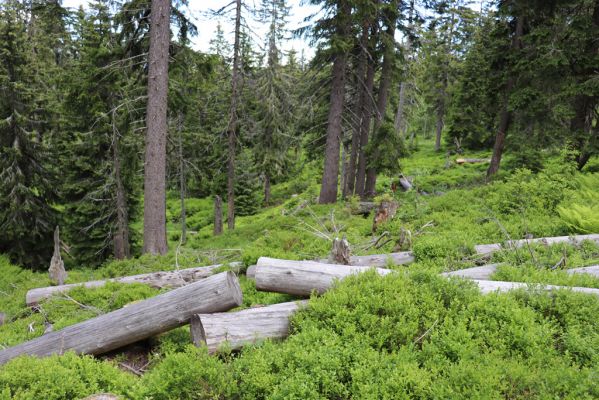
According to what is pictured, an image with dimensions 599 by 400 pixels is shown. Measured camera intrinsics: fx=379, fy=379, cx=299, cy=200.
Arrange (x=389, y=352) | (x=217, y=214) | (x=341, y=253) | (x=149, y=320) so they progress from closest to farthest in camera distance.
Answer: (x=389, y=352), (x=149, y=320), (x=341, y=253), (x=217, y=214)

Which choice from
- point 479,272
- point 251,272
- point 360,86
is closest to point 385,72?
point 360,86

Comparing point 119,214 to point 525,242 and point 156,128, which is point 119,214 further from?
point 525,242

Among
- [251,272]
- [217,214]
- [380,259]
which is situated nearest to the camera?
[251,272]

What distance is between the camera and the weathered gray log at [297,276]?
548 cm

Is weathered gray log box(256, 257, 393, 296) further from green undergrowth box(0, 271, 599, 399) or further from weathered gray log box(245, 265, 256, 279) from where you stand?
weathered gray log box(245, 265, 256, 279)

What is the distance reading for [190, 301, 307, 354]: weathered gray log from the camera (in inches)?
177

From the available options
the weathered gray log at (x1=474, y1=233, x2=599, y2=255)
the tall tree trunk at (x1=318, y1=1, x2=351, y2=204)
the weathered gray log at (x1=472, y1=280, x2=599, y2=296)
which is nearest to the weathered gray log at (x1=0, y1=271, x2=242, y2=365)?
the weathered gray log at (x1=472, y1=280, x2=599, y2=296)

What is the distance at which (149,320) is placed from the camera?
197 inches

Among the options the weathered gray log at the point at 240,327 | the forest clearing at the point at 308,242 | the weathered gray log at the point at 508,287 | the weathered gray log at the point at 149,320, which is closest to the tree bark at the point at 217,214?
the forest clearing at the point at 308,242

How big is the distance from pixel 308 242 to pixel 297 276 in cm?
477

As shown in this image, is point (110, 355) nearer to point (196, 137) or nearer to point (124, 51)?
point (124, 51)

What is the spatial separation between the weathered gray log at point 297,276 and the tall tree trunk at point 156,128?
21.3 ft

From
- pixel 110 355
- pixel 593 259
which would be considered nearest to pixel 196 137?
pixel 110 355

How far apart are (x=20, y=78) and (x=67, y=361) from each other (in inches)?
768
